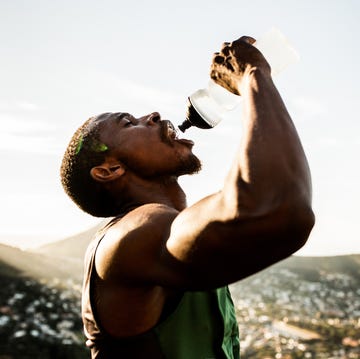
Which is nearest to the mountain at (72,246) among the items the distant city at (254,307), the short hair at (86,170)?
the distant city at (254,307)

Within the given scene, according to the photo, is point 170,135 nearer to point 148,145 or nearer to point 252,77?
point 148,145

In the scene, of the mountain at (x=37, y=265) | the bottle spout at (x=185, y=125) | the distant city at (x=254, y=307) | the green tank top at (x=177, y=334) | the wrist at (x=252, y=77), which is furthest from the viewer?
the mountain at (x=37, y=265)

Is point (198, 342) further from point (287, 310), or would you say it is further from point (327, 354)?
point (287, 310)

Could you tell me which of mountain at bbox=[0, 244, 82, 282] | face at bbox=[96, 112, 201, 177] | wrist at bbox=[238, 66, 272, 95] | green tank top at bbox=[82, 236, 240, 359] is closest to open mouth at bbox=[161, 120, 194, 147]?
face at bbox=[96, 112, 201, 177]

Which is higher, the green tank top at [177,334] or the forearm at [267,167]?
the forearm at [267,167]

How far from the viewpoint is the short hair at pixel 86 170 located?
2.44 m

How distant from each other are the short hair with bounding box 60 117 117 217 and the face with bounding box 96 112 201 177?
60 mm

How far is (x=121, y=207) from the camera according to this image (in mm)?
2406

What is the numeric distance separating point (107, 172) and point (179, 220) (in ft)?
3.48

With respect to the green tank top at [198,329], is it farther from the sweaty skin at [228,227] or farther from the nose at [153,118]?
the nose at [153,118]

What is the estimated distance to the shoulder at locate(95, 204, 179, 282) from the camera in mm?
1480

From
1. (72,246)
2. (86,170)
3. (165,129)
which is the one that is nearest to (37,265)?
(72,246)

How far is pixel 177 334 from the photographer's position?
1.81 meters

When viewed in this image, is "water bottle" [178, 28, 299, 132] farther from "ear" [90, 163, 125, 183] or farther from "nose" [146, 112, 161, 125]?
"ear" [90, 163, 125, 183]
